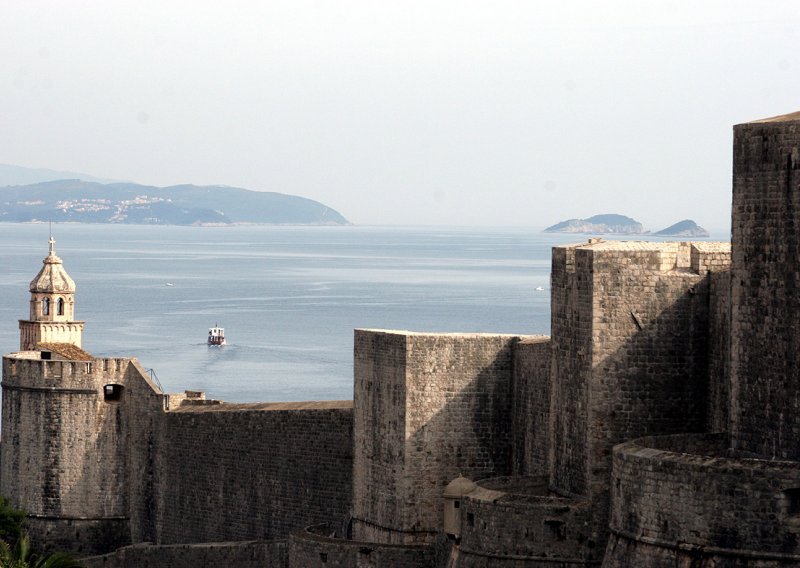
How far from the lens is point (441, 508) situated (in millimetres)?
37438

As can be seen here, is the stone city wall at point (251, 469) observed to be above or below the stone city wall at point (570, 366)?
below

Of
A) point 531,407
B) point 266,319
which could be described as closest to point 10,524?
point 531,407

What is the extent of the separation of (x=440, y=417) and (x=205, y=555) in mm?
7666

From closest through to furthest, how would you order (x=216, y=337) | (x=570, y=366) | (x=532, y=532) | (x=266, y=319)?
(x=532, y=532) < (x=570, y=366) < (x=216, y=337) < (x=266, y=319)

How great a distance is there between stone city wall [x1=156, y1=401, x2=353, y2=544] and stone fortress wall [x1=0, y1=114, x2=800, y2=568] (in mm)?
44

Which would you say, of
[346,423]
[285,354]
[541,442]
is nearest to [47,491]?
[346,423]

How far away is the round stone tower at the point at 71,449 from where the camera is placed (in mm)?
48250

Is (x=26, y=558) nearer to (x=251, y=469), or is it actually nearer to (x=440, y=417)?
(x=251, y=469)

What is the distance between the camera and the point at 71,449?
48.3 metres

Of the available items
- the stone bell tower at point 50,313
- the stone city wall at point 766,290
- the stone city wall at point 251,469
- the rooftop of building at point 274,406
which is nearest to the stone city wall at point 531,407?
the stone city wall at point 251,469

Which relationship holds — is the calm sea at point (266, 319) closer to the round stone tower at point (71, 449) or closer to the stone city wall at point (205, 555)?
the round stone tower at point (71, 449)

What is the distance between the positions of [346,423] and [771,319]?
1539cm

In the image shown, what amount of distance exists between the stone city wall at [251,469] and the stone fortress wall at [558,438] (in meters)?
0.04

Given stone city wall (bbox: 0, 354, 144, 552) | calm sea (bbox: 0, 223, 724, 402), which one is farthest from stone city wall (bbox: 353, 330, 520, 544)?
calm sea (bbox: 0, 223, 724, 402)
